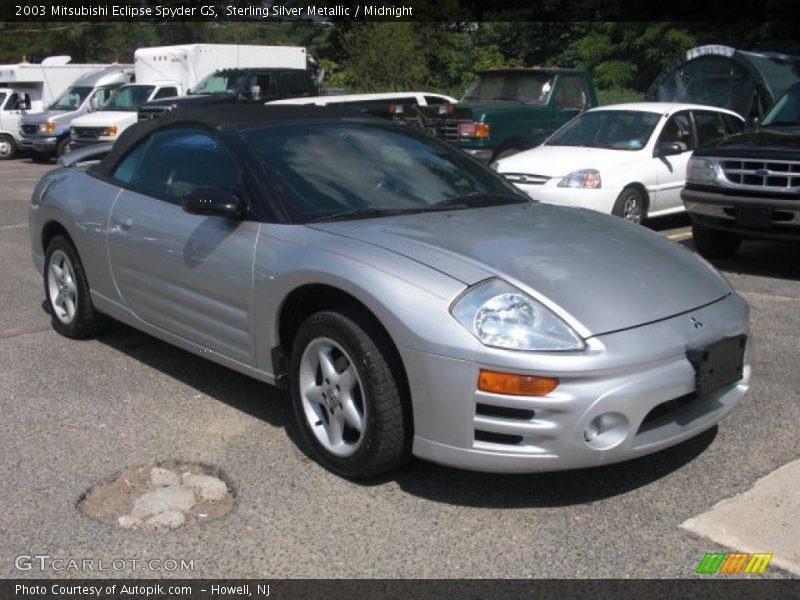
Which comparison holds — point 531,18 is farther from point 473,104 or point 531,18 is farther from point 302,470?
point 302,470

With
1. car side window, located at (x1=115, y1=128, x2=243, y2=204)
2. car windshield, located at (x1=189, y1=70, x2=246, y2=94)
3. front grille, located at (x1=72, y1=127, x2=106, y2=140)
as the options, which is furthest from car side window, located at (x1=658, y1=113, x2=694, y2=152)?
front grille, located at (x1=72, y1=127, x2=106, y2=140)

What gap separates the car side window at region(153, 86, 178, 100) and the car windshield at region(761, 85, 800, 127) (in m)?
14.7

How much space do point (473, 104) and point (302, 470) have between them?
32.5 feet

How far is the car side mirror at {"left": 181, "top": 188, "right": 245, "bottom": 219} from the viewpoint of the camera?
431 centimetres

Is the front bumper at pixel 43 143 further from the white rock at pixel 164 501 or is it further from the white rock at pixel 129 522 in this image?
the white rock at pixel 129 522

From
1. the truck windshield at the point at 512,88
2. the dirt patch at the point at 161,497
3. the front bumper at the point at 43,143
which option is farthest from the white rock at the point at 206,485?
the front bumper at the point at 43,143

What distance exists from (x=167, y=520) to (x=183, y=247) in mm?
1526

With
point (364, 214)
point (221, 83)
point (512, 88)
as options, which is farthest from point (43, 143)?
point (364, 214)

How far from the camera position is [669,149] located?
1012 cm

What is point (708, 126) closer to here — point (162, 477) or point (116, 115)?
point (162, 477)

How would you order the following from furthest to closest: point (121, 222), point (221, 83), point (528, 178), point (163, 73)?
point (163, 73) < point (221, 83) < point (528, 178) < point (121, 222)

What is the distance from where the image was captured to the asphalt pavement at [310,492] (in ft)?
10.9

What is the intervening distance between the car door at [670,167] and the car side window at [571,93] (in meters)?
3.20

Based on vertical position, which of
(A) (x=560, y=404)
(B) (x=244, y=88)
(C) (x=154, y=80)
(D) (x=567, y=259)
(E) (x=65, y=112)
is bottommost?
(E) (x=65, y=112)
